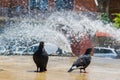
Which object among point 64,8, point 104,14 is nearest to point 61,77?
point 64,8

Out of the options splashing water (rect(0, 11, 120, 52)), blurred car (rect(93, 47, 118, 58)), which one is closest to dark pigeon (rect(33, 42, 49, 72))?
splashing water (rect(0, 11, 120, 52))

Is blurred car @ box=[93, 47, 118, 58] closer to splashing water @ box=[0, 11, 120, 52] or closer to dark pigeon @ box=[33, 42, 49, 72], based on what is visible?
splashing water @ box=[0, 11, 120, 52]

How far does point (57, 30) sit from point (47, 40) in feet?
3.98

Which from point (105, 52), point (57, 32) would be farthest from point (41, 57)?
point (105, 52)

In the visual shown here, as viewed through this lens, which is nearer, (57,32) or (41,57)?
(41,57)

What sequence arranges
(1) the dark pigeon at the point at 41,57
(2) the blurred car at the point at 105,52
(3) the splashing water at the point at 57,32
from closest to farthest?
(1) the dark pigeon at the point at 41,57 < (3) the splashing water at the point at 57,32 < (2) the blurred car at the point at 105,52

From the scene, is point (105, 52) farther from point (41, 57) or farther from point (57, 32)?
point (41, 57)

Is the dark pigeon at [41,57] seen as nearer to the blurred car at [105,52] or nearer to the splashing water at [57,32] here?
the splashing water at [57,32]

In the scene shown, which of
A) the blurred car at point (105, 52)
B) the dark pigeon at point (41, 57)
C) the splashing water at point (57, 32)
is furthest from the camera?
the blurred car at point (105, 52)

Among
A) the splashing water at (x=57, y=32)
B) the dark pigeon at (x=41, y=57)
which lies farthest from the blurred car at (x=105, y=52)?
the dark pigeon at (x=41, y=57)

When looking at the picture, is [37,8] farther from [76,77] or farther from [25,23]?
[76,77]

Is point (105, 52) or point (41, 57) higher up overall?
point (41, 57)

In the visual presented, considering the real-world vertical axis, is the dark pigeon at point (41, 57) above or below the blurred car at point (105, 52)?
above

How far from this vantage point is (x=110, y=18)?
49344mm
